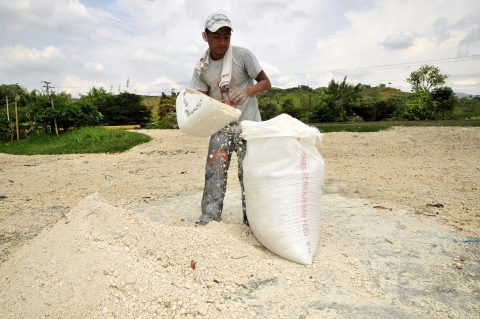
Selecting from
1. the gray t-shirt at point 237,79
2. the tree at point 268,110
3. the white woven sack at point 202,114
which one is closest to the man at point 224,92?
the gray t-shirt at point 237,79

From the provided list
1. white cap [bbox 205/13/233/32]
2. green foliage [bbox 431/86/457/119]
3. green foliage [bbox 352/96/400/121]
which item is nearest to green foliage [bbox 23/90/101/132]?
white cap [bbox 205/13/233/32]

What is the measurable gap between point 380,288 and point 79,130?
12.7m

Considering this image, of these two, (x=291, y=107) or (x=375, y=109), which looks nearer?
(x=375, y=109)

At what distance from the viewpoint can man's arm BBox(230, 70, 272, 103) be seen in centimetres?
268

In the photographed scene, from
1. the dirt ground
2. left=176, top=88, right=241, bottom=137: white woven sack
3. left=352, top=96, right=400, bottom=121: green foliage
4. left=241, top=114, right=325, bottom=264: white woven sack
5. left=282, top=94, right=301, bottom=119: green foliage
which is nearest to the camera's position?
the dirt ground

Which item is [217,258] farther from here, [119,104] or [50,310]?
[119,104]

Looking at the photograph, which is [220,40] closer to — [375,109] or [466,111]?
[375,109]

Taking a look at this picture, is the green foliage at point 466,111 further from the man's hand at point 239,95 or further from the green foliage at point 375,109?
the man's hand at point 239,95

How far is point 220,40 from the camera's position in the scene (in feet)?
9.12

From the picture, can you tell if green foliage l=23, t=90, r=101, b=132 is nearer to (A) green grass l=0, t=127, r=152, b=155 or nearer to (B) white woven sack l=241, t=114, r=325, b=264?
(A) green grass l=0, t=127, r=152, b=155

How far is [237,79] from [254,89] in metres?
0.25

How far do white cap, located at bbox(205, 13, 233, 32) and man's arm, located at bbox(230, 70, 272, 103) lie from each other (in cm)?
48

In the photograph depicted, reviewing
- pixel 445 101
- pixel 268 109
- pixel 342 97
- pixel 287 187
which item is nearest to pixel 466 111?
pixel 445 101

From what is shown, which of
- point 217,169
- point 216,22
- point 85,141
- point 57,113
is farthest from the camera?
point 57,113
